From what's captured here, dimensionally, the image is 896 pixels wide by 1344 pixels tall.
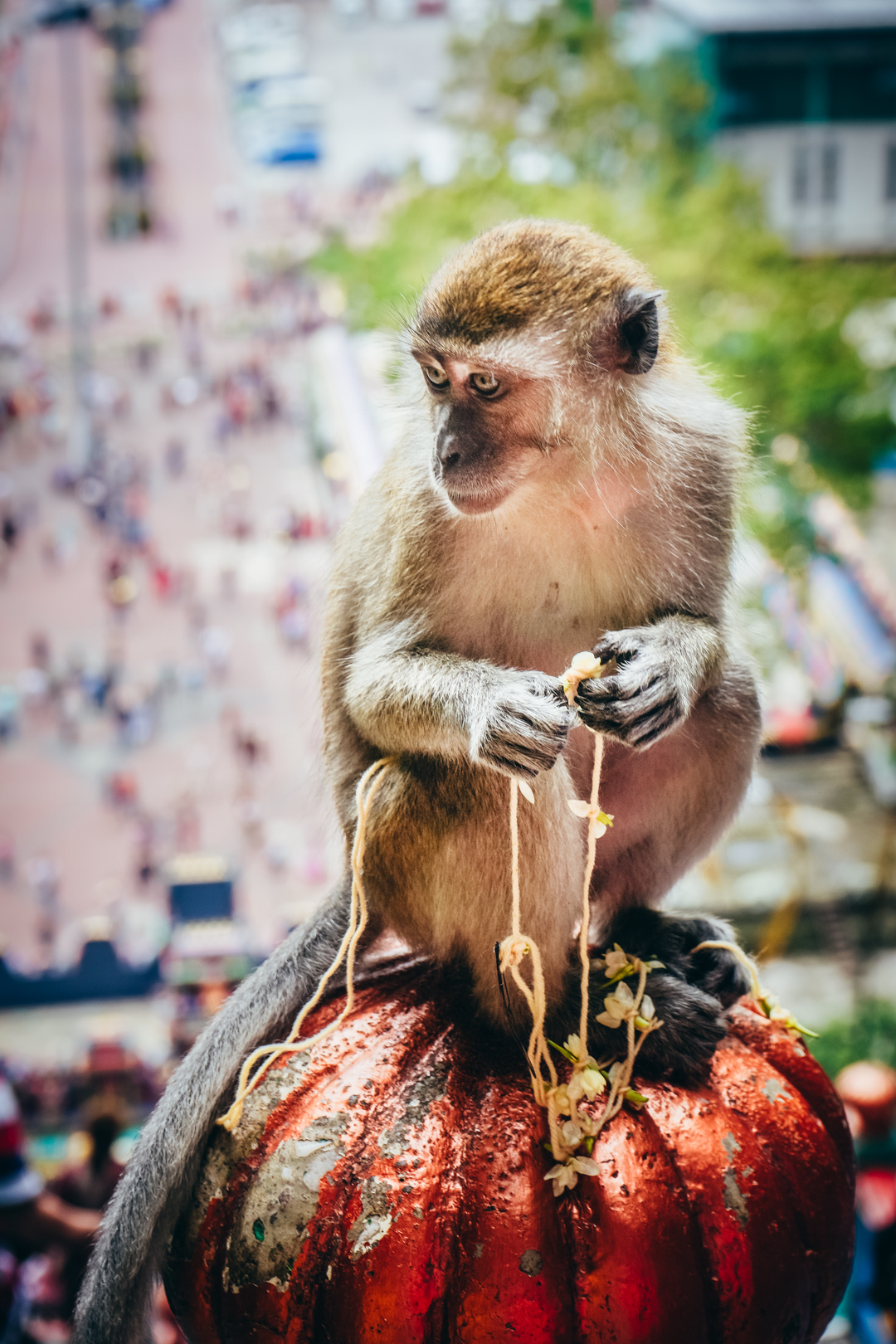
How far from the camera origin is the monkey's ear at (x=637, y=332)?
248cm

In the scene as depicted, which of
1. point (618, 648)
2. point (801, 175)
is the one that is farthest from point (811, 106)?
point (618, 648)

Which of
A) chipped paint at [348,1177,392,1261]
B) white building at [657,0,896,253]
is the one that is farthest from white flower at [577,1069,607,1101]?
white building at [657,0,896,253]

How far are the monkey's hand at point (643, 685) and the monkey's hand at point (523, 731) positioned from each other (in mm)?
56

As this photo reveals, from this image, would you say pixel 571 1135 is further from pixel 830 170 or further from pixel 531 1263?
pixel 830 170

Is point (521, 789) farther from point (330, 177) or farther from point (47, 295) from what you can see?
point (330, 177)

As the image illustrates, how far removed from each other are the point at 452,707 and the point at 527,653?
1.01 feet

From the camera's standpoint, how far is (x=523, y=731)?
2166mm

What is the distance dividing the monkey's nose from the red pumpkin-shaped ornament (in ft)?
4.13

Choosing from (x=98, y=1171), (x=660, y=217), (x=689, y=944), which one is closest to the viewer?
(x=689, y=944)

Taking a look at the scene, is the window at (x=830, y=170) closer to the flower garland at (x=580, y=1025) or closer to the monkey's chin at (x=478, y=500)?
the monkey's chin at (x=478, y=500)

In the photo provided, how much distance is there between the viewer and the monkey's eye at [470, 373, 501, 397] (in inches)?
98.0

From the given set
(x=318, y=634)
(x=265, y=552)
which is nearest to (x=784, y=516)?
(x=265, y=552)

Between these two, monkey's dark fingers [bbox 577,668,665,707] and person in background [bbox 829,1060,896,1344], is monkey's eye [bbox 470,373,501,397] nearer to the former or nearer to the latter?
monkey's dark fingers [bbox 577,668,665,707]

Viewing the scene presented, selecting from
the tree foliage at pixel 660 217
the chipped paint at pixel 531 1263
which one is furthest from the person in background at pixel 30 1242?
the tree foliage at pixel 660 217
